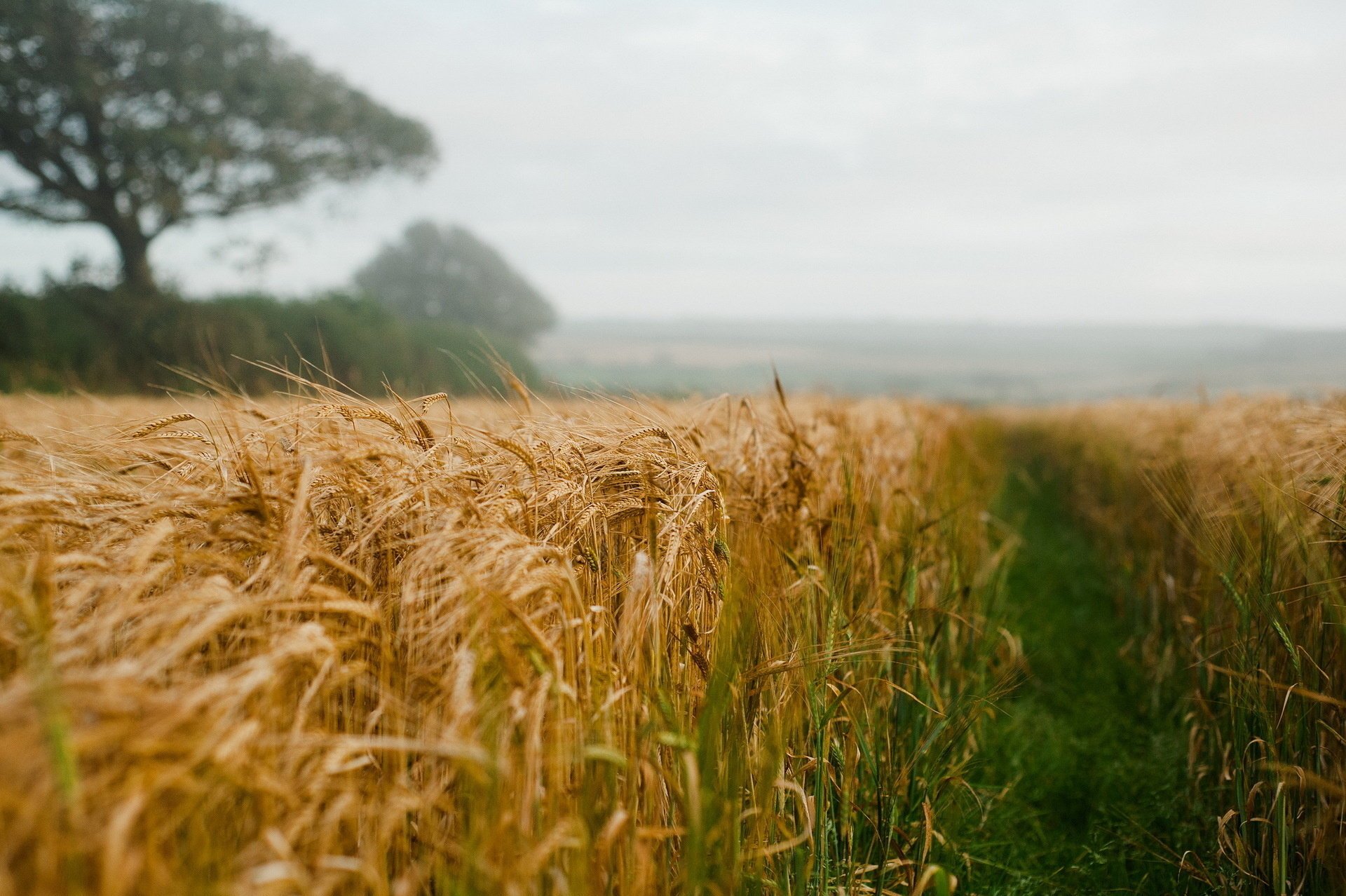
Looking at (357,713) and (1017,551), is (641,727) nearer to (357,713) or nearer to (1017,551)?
(357,713)

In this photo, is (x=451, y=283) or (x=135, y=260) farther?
(x=451, y=283)

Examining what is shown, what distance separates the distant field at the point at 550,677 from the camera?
1.03 m

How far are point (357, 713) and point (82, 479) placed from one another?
84 centimetres

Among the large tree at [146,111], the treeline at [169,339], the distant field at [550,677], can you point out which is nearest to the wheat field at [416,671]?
the distant field at [550,677]

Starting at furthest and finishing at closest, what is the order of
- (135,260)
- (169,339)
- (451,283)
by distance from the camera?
(451,283) → (135,260) → (169,339)

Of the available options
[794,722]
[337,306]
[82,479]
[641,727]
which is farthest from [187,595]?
[337,306]

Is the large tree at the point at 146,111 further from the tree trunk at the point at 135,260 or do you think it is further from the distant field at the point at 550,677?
the distant field at the point at 550,677

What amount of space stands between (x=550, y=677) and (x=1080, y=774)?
2.88 m

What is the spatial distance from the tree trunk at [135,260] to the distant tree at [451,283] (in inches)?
930

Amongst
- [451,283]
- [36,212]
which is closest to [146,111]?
[36,212]

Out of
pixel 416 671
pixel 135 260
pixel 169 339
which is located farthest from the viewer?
pixel 135 260

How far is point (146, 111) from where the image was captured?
1656cm

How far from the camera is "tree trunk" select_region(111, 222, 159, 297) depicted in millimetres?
16781

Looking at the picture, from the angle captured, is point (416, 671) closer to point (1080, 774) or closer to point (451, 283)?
point (1080, 774)
